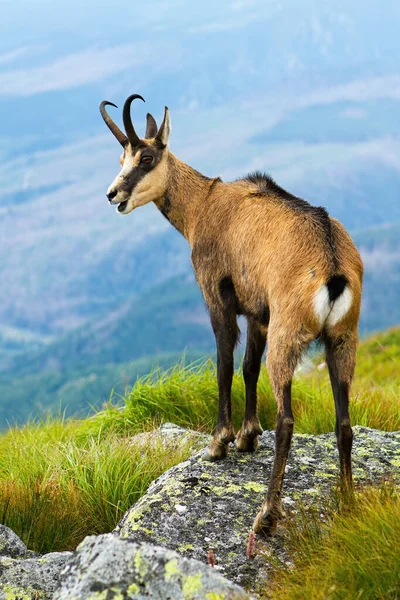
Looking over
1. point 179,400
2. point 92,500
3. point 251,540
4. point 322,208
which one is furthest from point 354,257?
point 179,400

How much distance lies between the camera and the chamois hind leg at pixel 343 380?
636 centimetres

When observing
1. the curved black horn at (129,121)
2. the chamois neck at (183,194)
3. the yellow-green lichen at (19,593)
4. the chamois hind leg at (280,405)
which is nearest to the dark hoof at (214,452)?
the chamois hind leg at (280,405)

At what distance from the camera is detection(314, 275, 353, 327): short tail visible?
19.9 feet

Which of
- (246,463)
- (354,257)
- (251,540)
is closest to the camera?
(251,540)

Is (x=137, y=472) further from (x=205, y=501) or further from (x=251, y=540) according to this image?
(x=251, y=540)

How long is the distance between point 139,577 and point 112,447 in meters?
3.46

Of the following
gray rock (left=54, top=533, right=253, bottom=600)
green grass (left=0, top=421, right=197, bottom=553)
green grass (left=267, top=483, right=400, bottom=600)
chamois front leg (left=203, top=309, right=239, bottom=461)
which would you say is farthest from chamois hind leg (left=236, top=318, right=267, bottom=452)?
gray rock (left=54, top=533, right=253, bottom=600)

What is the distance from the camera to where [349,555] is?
500 centimetres

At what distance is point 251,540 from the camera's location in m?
4.96

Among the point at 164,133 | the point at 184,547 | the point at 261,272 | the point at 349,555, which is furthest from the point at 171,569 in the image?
the point at 164,133

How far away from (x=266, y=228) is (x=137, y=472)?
2460 mm

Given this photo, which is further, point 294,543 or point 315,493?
point 315,493

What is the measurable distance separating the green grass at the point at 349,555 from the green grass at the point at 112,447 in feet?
7.01

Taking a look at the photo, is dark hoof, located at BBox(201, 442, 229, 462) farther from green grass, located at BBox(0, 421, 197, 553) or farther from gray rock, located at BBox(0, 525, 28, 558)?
gray rock, located at BBox(0, 525, 28, 558)
